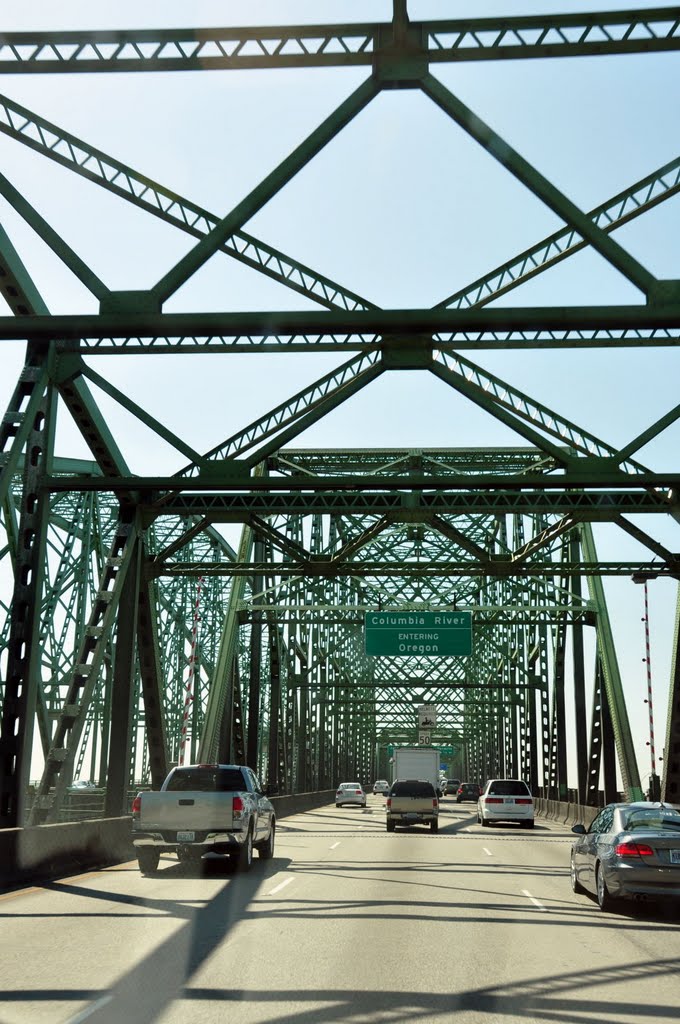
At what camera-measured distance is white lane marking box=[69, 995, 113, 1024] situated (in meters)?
7.54

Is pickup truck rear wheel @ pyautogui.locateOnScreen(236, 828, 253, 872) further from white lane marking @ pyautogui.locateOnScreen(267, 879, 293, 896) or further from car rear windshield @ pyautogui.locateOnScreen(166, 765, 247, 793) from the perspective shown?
white lane marking @ pyautogui.locateOnScreen(267, 879, 293, 896)

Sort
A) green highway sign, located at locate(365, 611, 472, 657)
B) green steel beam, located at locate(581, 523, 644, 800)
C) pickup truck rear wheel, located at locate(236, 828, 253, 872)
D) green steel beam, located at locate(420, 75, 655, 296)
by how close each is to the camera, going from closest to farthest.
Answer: green steel beam, located at locate(420, 75, 655, 296)
pickup truck rear wheel, located at locate(236, 828, 253, 872)
green steel beam, located at locate(581, 523, 644, 800)
green highway sign, located at locate(365, 611, 472, 657)

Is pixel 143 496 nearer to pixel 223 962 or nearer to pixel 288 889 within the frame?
pixel 288 889

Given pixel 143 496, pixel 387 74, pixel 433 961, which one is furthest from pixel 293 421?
pixel 433 961

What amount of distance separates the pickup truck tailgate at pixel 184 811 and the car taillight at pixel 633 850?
705 cm

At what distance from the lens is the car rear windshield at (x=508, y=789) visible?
42056 millimetres

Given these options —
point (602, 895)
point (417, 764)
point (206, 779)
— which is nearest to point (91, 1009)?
point (602, 895)

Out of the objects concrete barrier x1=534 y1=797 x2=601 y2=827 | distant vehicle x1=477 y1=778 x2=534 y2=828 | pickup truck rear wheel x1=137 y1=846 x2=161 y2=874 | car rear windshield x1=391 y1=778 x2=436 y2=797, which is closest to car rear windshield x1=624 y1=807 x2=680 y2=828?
pickup truck rear wheel x1=137 y1=846 x2=161 y2=874

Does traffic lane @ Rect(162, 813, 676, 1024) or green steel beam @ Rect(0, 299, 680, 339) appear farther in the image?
green steel beam @ Rect(0, 299, 680, 339)

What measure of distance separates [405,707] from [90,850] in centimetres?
10264

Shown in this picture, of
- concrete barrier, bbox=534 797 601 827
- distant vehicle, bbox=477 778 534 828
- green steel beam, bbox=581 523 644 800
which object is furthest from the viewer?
distant vehicle, bbox=477 778 534 828

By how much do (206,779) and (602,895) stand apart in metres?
8.27

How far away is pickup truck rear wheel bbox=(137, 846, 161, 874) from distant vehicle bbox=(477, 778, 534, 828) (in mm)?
24268

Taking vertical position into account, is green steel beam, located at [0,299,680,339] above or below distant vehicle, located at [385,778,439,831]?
above
